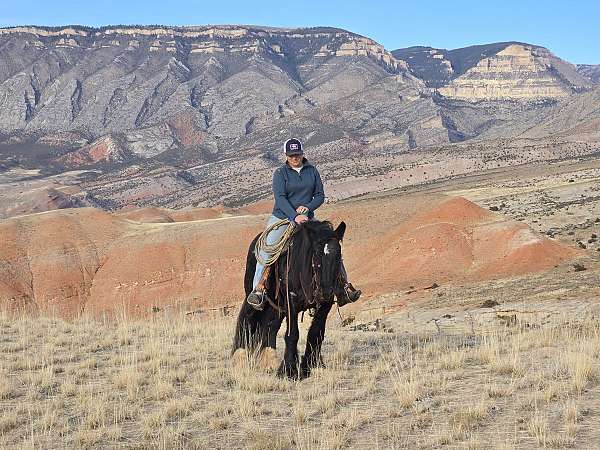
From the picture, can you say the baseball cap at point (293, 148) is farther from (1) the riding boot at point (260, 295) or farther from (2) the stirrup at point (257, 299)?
(2) the stirrup at point (257, 299)

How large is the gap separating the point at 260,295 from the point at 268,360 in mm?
901

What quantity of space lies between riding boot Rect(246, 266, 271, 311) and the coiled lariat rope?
0.49ft

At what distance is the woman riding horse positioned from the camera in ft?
31.8

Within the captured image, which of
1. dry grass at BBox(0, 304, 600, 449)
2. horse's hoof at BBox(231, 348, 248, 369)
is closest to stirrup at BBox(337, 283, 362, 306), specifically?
dry grass at BBox(0, 304, 600, 449)

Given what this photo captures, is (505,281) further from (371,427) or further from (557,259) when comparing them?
(371,427)

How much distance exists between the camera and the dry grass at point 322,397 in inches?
271

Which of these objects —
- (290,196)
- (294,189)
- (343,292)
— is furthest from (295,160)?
(343,292)

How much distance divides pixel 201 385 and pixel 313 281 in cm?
177

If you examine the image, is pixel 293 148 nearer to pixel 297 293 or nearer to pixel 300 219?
pixel 300 219

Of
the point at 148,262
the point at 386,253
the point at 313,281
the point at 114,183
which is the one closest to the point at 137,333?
the point at 313,281

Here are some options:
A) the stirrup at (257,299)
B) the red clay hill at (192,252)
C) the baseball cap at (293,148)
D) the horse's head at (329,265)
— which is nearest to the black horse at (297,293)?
the horse's head at (329,265)

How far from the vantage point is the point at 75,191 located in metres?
175

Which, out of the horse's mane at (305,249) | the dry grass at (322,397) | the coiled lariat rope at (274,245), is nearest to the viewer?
the dry grass at (322,397)

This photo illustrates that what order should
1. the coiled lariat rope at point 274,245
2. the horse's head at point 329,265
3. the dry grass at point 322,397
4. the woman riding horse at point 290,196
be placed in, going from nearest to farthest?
the dry grass at point 322,397 → the horse's head at point 329,265 → the coiled lariat rope at point 274,245 → the woman riding horse at point 290,196
